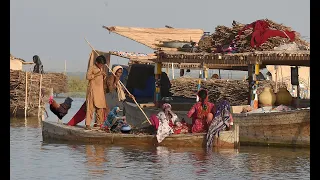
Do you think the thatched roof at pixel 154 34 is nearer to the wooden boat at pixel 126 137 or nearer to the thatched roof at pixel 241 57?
the thatched roof at pixel 241 57

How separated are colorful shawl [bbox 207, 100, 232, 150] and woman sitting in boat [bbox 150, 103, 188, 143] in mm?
852

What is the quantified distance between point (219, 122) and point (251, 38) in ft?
9.02


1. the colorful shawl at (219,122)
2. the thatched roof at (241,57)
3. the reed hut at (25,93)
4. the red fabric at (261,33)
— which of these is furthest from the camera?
the reed hut at (25,93)

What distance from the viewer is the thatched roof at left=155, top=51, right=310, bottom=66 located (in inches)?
663

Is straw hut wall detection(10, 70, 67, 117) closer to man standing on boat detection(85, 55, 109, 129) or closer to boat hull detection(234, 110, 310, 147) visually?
man standing on boat detection(85, 55, 109, 129)

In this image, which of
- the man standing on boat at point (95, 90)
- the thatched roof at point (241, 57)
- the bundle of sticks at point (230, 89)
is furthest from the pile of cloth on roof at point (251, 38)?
the bundle of sticks at point (230, 89)

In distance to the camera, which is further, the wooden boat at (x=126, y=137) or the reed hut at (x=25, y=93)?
the reed hut at (x=25, y=93)

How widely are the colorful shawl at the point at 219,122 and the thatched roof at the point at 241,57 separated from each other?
187 cm

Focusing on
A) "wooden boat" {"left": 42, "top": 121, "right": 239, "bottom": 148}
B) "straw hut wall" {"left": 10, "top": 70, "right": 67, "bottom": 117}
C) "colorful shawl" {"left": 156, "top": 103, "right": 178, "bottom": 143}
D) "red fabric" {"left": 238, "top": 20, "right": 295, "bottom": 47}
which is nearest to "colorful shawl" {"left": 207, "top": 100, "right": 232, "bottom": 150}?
"wooden boat" {"left": 42, "top": 121, "right": 239, "bottom": 148}

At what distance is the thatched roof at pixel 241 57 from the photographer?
16.8 meters

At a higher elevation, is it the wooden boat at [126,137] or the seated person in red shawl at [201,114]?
the seated person in red shawl at [201,114]

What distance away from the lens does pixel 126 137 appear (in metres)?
16.3
